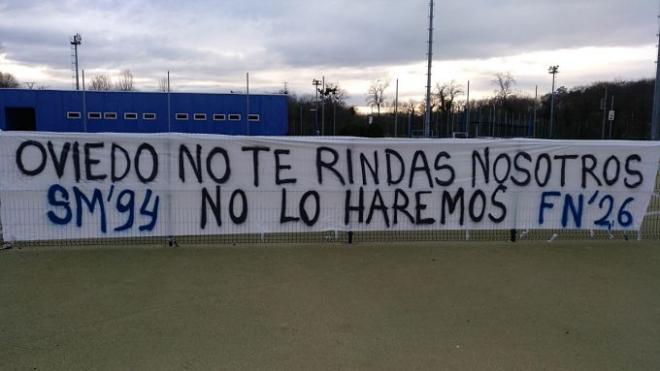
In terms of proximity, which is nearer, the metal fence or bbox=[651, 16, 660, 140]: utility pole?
the metal fence

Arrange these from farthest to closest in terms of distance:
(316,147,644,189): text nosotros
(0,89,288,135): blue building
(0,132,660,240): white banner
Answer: (0,89,288,135): blue building → (316,147,644,189): text nosotros → (0,132,660,240): white banner

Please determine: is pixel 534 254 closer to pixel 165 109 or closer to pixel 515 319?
pixel 515 319

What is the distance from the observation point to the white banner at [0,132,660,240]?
7.05 m

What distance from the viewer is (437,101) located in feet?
201

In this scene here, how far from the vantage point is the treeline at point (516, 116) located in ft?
182

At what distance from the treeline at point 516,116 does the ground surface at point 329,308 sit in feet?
152

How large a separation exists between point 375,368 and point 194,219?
4347 mm

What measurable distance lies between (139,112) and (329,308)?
41235 mm

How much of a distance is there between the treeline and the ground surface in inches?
1824

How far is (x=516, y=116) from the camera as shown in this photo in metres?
64.8

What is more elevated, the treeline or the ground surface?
the treeline

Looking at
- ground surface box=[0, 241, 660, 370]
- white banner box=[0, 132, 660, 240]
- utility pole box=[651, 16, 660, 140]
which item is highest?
utility pole box=[651, 16, 660, 140]

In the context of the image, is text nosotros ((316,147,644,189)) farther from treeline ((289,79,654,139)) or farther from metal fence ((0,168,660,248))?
treeline ((289,79,654,139))

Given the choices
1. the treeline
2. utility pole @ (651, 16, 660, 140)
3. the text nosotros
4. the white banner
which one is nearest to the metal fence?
the white banner
